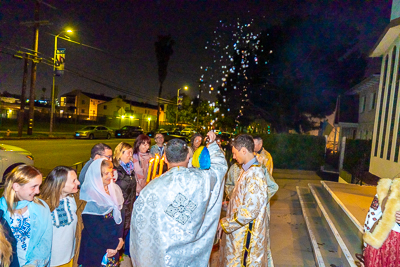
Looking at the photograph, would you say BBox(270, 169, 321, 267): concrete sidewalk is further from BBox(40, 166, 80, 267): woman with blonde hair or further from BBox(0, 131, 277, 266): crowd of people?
BBox(40, 166, 80, 267): woman with blonde hair

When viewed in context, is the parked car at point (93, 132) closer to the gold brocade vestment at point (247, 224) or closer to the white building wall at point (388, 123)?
the white building wall at point (388, 123)

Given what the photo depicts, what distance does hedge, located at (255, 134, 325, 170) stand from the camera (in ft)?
52.5

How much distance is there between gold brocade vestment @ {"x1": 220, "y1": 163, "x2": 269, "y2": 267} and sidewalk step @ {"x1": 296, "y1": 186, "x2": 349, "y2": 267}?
5.16ft

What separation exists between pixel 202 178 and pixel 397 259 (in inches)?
82.5

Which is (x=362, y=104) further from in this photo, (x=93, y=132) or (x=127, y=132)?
(x=127, y=132)

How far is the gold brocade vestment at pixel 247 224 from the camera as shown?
275cm

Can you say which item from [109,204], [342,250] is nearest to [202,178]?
[109,204]

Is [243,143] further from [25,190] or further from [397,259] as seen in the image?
[25,190]

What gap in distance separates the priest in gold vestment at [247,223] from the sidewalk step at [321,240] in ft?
5.19

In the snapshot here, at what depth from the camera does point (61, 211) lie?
8.87 feet

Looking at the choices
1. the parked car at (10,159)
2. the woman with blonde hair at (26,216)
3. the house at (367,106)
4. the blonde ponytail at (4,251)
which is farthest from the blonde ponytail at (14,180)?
the house at (367,106)

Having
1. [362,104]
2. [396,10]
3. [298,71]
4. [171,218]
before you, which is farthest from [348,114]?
[171,218]

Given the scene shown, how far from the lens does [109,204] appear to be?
2869 millimetres

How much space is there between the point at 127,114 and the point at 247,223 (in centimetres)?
4978
